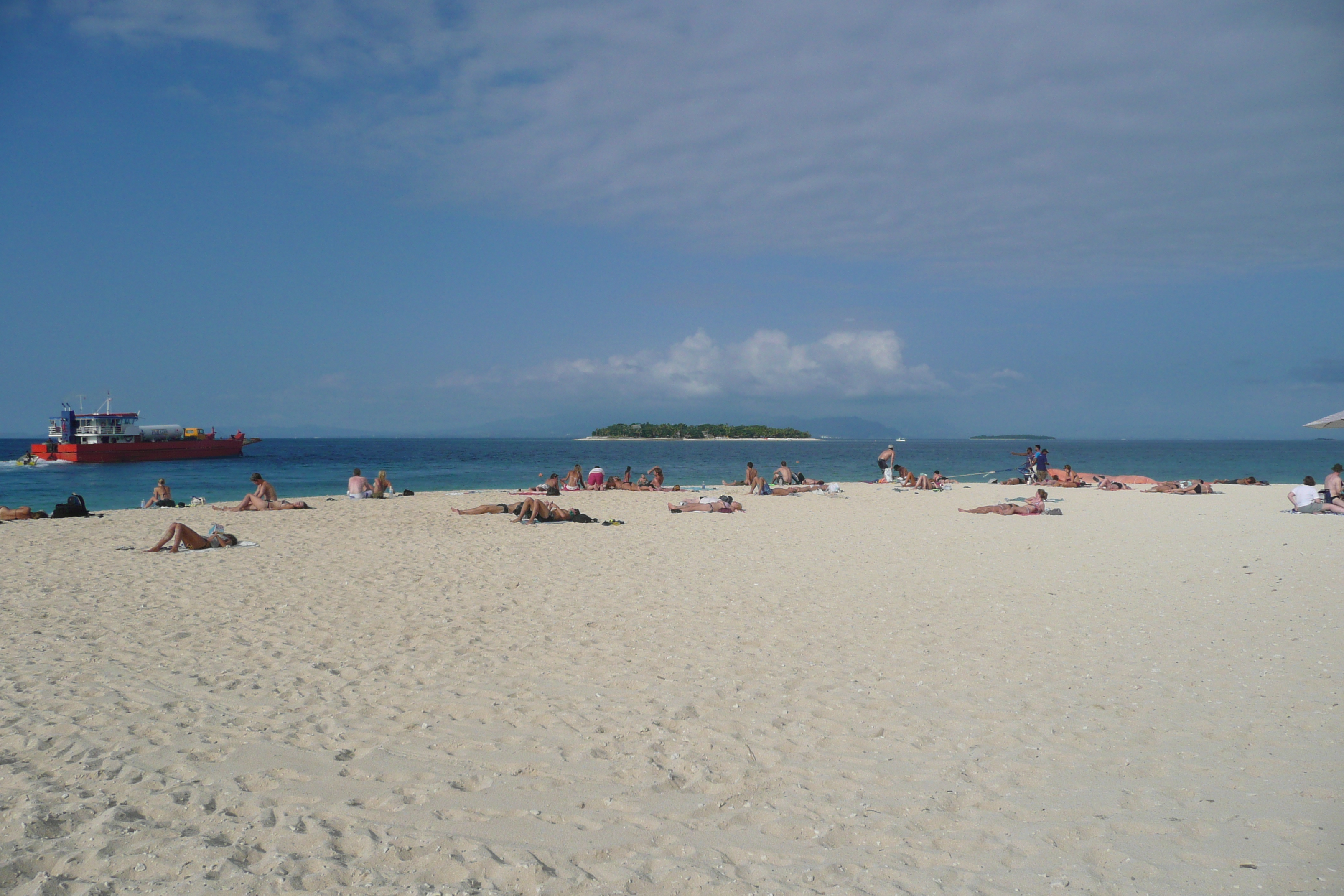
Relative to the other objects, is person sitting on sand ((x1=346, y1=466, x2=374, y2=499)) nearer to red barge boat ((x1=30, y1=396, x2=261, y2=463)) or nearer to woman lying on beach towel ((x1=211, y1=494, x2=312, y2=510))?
woman lying on beach towel ((x1=211, y1=494, x2=312, y2=510))

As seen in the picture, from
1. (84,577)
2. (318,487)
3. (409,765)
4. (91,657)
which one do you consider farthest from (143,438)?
(409,765)

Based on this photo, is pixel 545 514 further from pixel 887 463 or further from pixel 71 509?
pixel 887 463

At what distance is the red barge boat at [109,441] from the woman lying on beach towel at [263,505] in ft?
153

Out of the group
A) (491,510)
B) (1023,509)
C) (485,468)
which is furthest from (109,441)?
(1023,509)

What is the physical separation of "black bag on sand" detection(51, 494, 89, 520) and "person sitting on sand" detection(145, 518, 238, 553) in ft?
25.4

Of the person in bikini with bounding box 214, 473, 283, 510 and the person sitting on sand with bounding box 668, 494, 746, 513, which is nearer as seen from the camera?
the person sitting on sand with bounding box 668, 494, 746, 513

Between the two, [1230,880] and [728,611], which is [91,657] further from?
[1230,880]

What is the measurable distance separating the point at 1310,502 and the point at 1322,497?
83 centimetres

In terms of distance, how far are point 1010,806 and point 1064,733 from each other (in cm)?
127

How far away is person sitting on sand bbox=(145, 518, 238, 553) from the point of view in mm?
12961

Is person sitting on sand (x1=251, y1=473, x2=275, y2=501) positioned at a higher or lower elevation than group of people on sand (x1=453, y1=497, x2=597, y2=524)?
higher

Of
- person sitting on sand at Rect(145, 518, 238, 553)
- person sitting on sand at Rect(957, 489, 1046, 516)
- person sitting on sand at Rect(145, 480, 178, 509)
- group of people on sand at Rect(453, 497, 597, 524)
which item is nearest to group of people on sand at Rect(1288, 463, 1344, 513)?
person sitting on sand at Rect(957, 489, 1046, 516)

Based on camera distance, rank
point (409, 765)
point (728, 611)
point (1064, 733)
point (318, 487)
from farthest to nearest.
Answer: point (318, 487), point (728, 611), point (1064, 733), point (409, 765)

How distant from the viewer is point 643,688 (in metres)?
6.07
